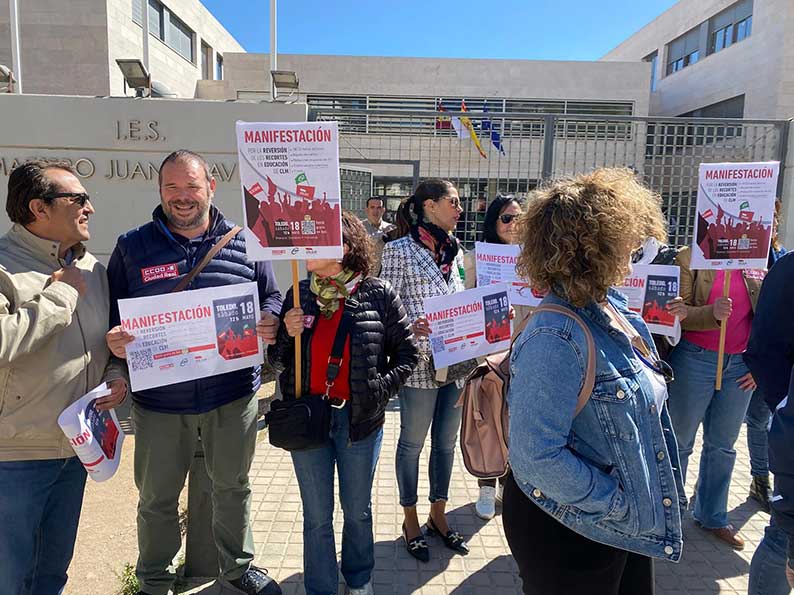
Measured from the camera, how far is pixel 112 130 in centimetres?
596

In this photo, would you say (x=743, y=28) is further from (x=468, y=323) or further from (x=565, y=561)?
(x=565, y=561)

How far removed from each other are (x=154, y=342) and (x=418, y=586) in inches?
80.3

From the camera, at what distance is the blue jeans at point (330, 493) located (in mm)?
2582

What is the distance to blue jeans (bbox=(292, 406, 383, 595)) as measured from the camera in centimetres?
258

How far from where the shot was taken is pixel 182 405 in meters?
2.61

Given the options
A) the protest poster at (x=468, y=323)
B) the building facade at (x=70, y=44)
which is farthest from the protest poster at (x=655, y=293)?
the building facade at (x=70, y=44)

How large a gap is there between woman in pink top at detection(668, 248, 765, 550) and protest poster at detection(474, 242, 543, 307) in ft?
3.39

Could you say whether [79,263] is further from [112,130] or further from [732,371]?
[112,130]

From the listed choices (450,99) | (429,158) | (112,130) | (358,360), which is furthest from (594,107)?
(358,360)

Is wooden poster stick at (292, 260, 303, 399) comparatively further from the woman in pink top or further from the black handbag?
the woman in pink top

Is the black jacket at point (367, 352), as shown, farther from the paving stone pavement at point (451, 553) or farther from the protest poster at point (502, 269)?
the paving stone pavement at point (451, 553)

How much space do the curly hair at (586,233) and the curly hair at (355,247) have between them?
1123 millimetres

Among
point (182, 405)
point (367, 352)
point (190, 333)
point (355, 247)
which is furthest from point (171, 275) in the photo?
point (367, 352)

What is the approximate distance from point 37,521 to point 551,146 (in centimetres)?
565
